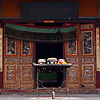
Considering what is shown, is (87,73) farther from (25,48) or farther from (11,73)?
(11,73)

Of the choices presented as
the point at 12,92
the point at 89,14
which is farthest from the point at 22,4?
the point at 12,92

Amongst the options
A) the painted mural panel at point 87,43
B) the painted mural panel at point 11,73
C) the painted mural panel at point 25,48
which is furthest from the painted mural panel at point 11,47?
the painted mural panel at point 87,43

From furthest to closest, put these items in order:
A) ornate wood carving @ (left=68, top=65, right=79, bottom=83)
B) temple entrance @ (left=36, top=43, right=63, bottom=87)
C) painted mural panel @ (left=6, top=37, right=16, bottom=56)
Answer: temple entrance @ (left=36, top=43, right=63, bottom=87) → ornate wood carving @ (left=68, top=65, right=79, bottom=83) → painted mural panel @ (left=6, top=37, right=16, bottom=56)

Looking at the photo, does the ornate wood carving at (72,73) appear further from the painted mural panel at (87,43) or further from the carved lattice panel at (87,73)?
the painted mural panel at (87,43)

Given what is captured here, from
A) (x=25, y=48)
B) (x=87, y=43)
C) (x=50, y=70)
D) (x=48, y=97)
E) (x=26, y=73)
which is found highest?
(x=87, y=43)

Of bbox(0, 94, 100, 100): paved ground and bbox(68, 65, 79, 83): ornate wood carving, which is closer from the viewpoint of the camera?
bbox(0, 94, 100, 100): paved ground

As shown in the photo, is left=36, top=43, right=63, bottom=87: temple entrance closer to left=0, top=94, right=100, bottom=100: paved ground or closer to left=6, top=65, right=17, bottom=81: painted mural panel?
left=0, top=94, right=100, bottom=100: paved ground

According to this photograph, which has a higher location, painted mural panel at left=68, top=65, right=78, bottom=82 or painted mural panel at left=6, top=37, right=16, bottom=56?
painted mural panel at left=6, top=37, right=16, bottom=56

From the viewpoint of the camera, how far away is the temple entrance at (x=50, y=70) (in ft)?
46.9

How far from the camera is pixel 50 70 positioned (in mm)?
14008

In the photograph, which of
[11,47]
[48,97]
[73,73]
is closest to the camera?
[48,97]

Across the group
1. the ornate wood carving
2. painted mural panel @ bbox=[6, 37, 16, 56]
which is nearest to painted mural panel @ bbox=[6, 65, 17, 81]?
painted mural panel @ bbox=[6, 37, 16, 56]

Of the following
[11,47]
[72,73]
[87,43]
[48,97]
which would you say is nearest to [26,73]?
[11,47]

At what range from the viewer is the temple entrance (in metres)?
14.3
